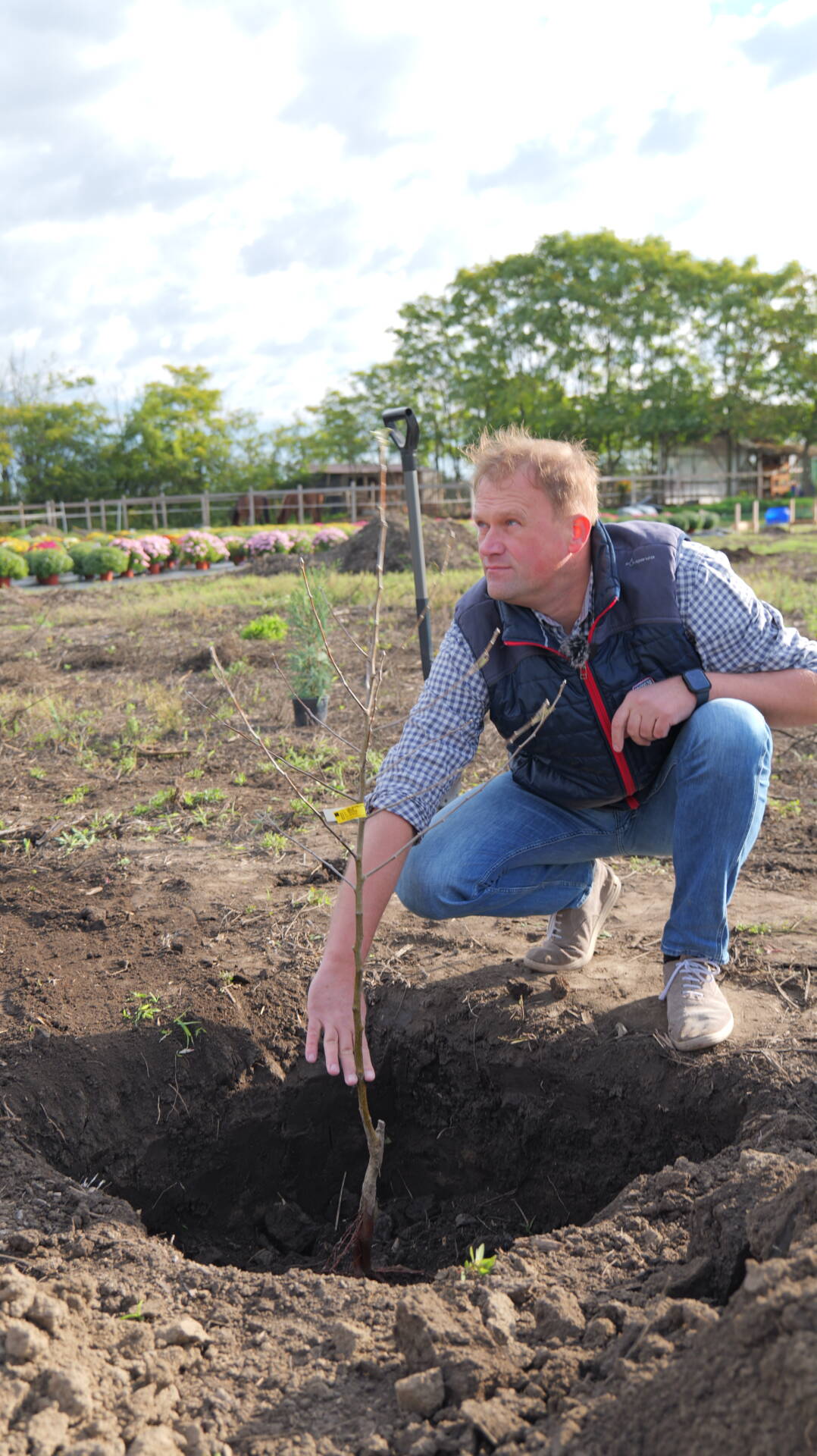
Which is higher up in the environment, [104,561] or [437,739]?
[104,561]

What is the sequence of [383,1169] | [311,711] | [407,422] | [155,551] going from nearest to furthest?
[383,1169], [407,422], [311,711], [155,551]

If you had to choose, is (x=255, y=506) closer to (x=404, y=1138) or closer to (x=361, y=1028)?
(x=404, y=1138)

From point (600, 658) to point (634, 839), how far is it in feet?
1.88

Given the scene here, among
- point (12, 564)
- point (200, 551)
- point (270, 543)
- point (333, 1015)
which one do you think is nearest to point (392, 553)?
point (270, 543)

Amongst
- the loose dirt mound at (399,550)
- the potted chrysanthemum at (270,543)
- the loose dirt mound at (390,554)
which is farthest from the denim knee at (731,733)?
the potted chrysanthemum at (270,543)

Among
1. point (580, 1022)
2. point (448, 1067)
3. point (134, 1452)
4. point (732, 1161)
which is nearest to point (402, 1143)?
point (448, 1067)

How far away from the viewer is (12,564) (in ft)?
52.5

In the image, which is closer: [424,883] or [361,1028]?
[361,1028]

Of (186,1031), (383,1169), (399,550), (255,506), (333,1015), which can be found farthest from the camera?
(255,506)

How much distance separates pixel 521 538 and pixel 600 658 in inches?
14.7

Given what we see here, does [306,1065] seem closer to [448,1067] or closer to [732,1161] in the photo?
[448,1067]

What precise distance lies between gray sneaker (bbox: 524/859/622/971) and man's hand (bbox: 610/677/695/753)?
67cm

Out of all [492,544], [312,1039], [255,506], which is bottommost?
[312,1039]

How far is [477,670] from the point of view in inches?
105
